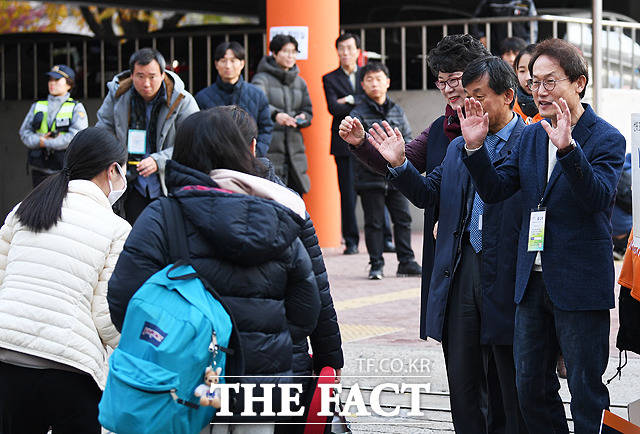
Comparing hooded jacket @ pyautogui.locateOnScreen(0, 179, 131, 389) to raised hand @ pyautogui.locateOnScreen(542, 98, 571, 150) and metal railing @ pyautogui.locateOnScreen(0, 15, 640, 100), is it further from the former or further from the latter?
metal railing @ pyautogui.locateOnScreen(0, 15, 640, 100)

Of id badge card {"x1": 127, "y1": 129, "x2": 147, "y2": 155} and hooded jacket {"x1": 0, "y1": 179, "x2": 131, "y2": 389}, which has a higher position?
id badge card {"x1": 127, "y1": 129, "x2": 147, "y2": 155}

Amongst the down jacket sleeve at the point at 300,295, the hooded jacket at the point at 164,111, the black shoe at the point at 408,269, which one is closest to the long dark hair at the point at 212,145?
the down jacket sleeve at the point at 300,295

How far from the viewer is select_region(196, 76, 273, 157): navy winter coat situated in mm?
9586

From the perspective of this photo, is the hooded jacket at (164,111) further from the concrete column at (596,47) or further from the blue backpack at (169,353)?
the concrete column at (596,47)

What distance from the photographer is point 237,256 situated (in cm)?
328

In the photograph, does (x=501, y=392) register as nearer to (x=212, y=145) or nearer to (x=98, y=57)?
(x=212, y=145)

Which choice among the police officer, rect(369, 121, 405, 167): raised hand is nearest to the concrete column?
the police officer

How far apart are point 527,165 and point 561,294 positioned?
54 cm

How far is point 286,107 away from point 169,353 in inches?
327

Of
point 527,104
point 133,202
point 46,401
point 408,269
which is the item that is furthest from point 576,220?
point 408,269

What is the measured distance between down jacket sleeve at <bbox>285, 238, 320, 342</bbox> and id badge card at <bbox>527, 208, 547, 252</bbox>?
1.04m

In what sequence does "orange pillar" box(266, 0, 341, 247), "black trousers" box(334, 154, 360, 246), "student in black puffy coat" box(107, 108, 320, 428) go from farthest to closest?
"orange pillar" box(266, 0, 341, 247) → "black trousers" box(334, 154, 360, 246) → "student in black puffy coat" box(107, 108, 320, 428)

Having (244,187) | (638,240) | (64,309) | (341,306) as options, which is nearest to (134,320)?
(244,187)

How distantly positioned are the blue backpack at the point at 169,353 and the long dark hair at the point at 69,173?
1.02 meters
